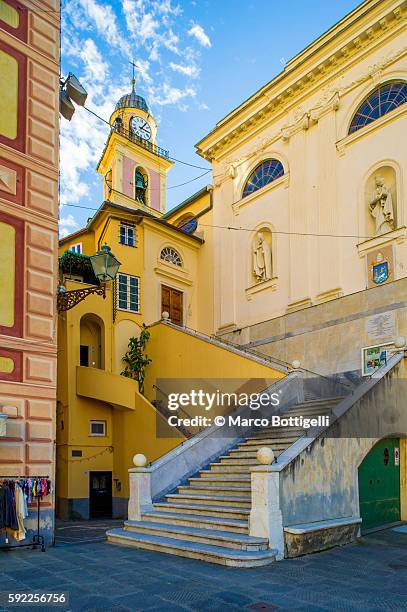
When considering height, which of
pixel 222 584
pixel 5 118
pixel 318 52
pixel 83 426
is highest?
pixel 318 52

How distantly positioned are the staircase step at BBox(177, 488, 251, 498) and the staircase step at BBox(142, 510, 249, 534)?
0.71 meters

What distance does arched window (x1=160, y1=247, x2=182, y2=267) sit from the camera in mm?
24188

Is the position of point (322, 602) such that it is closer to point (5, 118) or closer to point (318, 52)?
point (5, 118)

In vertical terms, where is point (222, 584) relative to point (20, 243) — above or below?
below

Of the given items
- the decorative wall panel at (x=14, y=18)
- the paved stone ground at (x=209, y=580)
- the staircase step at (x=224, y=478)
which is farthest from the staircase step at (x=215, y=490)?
the decorative wall panel at (x=14, y=18)

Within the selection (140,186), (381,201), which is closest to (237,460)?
(381,201)

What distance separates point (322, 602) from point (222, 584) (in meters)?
1.32

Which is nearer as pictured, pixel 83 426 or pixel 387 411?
pixel 387 411

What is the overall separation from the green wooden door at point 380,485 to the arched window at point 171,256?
46.0ft

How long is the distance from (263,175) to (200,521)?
1593 centimetres

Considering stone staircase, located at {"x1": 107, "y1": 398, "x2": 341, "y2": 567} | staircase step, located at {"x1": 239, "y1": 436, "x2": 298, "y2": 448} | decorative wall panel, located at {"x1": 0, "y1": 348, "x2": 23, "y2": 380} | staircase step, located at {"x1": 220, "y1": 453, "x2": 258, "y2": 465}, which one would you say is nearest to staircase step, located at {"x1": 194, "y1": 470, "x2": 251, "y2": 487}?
stone staircase, located at {"x1": 107, "y1": 398, "x2": 341, "y2": 567}

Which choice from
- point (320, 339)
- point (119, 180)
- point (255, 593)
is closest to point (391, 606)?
point (255, 593)

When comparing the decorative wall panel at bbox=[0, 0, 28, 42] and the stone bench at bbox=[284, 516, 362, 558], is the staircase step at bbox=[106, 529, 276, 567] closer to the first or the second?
the stone bench at bbox=[284, 516, 362, 558]

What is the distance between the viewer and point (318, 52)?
20094 millimetres
